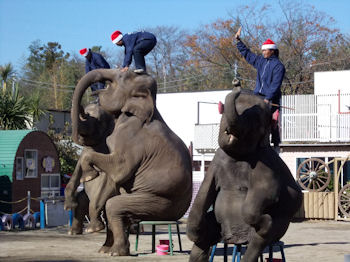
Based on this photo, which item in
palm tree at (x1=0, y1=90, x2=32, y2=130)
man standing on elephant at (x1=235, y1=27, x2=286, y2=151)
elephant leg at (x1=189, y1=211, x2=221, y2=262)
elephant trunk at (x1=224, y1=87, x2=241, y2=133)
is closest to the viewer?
elephant trunk at (x1=224, y1=87, x2=241, y2=133)

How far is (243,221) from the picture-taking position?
22.9ft

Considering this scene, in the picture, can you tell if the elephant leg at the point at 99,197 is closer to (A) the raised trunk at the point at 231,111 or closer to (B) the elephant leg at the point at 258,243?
(B) the elephant leg at the point at 258,243

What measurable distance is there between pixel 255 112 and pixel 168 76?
48.4 m

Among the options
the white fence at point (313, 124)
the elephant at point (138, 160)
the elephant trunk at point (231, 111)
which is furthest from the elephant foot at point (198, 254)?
the white fence at point (313, 124)

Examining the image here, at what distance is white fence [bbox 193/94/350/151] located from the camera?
27469 mm

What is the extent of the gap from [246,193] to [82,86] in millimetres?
3785

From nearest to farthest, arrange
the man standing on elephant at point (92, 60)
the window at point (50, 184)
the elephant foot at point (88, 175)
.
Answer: the elephant foot at point (88, 175) < the man standing on elephant at point (92, 60) < the window at point (50, 184)

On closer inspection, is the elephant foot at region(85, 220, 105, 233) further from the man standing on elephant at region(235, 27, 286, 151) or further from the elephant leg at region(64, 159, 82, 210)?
the man standing on elephant at region(235, 27, 286, 151)

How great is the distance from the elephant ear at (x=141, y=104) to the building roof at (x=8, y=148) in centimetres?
1054

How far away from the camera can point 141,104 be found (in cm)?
1003

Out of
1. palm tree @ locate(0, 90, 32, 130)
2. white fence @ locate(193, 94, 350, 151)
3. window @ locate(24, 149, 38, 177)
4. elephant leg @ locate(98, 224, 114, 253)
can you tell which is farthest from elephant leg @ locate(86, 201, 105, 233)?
white fence @ locate(193, 94, 350, 151)

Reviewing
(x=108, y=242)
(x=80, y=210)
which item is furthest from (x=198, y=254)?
(x=80, y=210)

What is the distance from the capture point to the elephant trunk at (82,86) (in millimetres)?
9953

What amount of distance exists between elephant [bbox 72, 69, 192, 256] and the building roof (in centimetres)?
1020
